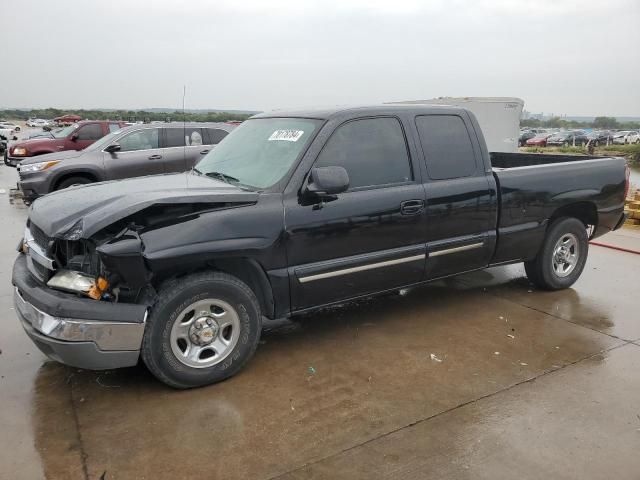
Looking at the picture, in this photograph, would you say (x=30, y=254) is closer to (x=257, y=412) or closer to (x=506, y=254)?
(x=257, y=412)

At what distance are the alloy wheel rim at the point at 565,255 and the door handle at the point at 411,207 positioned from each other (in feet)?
6.53

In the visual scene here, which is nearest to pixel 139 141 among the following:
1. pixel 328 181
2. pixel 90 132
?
pixel 90 132

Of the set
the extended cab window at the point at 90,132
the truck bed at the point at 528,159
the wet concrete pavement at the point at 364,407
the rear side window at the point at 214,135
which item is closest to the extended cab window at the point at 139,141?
the rear side window at the point at 214,135

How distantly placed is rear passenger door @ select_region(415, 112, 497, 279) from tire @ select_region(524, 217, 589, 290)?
2.87 feet

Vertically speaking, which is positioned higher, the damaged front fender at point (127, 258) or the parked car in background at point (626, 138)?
the damaged front fender at point (127, 258)

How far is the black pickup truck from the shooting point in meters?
3.21

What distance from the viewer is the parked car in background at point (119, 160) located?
974 centimetres

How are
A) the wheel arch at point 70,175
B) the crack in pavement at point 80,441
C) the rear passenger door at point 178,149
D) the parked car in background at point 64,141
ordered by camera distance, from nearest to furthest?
the crack in pavement at point 80,441, the wheel arch at point 70,175, the rear passenger door at point 178,149, the parked car in background at point 64,141

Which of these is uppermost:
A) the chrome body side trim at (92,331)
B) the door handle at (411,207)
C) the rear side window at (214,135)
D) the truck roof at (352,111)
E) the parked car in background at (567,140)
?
the truck roof at (352,111)

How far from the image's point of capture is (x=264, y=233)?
3609mm

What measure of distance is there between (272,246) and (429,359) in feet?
4.89

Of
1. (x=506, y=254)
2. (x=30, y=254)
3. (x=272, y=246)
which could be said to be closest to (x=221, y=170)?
(x=272, y=246)

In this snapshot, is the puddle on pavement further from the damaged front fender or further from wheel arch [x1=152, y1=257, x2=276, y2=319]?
the damaged front fender

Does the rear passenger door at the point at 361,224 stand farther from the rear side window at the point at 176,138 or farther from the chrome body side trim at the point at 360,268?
the rear side window at the point at 176,138
